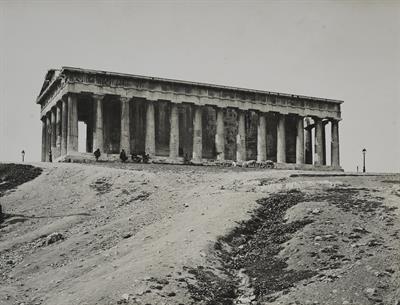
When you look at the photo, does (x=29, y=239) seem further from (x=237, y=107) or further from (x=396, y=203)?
(x=237, y=107)

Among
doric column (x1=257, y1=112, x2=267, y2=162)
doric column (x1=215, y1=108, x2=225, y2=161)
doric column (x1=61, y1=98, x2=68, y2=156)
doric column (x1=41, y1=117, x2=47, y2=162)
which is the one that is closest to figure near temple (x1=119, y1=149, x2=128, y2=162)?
doric column (x1=61, y1=98, x2=68, y2=156)

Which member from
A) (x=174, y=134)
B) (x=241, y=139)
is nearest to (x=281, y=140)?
(x=241, y=139)

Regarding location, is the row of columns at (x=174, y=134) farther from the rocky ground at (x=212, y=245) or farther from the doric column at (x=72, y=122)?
the rocky ground at (x=212, y=245)

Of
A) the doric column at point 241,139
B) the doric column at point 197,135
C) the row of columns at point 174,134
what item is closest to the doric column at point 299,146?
the row of columns at point 174,134

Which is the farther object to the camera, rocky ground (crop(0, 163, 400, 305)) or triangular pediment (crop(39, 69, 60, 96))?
triangular pediment (crop(39, 69, 60, 96))

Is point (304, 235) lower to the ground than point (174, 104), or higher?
lower

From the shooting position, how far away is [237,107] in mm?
57750

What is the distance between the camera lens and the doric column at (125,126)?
51688mm

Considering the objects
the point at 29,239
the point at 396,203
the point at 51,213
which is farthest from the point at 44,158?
the point at 396,203

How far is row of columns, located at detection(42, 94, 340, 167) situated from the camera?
50.6 meters

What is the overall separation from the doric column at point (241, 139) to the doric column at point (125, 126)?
10749 mm

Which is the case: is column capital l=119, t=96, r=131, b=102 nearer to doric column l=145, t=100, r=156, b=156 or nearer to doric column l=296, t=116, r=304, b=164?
doric column l=145, t=100, r=156, b=156

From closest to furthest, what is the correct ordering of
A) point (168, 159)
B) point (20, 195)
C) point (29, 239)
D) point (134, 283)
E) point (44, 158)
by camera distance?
1. point (134, 283)
2. point (29, 239)
3. point (20, 195)
4. point (168, 159)
5. point (44, 158)

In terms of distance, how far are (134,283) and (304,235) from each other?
613cm
